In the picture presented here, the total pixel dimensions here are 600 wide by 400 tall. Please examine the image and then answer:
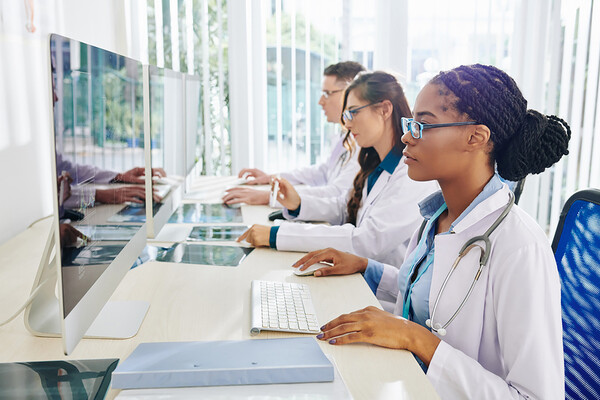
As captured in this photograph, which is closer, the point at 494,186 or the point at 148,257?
the point at 494,186

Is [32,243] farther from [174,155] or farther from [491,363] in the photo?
[491,363]

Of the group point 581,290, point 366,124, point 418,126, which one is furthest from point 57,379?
point 366,124

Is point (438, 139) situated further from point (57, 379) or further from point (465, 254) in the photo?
point (57, 379)

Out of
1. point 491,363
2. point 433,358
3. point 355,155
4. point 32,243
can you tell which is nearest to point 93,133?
point 433,358

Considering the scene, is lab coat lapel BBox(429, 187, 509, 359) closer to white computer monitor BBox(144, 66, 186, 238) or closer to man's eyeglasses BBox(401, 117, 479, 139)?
man's eyeglasses BBox(401, 117, 479, 139)

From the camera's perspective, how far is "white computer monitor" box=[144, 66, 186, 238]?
51.9 inches

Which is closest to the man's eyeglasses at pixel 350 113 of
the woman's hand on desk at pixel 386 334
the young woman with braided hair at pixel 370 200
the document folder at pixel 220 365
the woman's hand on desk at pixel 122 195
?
the young woman with braided hair at pixel 370 200

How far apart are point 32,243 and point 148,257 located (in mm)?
382

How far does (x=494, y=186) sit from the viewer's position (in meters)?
1.13

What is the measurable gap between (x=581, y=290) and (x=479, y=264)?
27 cm

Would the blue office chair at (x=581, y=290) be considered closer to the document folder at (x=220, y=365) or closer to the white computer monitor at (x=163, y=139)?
the document folder at (x=220, y=365)

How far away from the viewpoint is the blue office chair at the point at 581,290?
1086mm

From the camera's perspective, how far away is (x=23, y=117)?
5.83 feet

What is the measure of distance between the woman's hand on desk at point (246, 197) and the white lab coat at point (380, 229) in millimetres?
626
